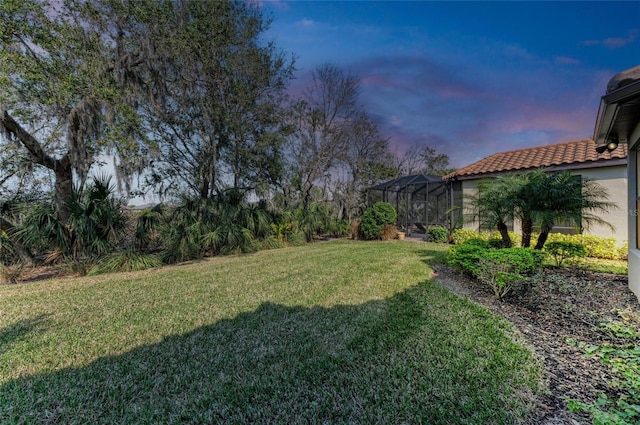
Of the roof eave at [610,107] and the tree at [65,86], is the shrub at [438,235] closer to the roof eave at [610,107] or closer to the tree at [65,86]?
the roof eave at [610,107]

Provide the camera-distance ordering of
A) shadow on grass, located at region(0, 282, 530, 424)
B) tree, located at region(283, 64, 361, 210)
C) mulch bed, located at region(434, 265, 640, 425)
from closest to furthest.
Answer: shadow on grass, located at region(0, 282, 530, 424)
mulch bed, located at region(434, 265, 640, 425)
tree, located at region(283, 64, 361, 210)

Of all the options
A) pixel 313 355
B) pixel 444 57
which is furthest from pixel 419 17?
pixel 313 355

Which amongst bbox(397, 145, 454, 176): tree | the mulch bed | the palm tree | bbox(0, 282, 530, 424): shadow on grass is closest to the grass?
bbox(0, 282, 530, 424): shadow on grass

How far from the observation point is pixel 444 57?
33.4ft

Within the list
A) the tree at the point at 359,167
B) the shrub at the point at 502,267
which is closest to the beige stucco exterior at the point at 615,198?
the shrub at the point at 502,267

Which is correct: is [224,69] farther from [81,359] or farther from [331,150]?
[81,359]

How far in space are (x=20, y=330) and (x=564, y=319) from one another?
287 inches

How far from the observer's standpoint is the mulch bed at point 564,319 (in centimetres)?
204

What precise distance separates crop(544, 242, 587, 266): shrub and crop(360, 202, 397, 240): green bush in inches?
263

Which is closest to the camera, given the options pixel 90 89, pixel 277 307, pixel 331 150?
pixel 277 307

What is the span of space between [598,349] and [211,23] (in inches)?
485

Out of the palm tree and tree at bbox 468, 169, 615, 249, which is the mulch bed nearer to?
tree at bbox 468, 169, 615, 249

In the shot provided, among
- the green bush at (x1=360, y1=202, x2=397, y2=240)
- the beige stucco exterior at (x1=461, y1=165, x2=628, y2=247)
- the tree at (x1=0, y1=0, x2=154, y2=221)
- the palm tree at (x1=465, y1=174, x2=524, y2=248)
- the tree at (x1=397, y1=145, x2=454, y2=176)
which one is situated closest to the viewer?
the palm tree at (x1=465, y1=174, x2=524, y2=248)

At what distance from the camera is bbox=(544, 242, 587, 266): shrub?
5758 millimetres
